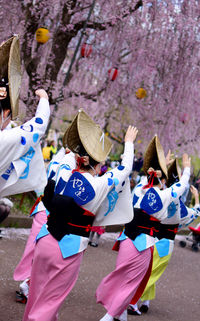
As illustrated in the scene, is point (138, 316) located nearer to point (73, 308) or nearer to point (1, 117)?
point (73, 308)

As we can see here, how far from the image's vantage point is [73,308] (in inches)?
204

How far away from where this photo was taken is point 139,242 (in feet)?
16.9

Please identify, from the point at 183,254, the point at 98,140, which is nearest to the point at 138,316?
the point at 98,140

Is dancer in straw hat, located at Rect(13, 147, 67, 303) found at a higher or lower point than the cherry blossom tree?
lower

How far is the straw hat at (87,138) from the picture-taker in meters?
3.93

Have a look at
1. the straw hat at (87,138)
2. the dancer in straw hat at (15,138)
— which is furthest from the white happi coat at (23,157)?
the straw hat at (87,138)

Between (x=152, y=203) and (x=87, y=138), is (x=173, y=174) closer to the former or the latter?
(x=152, y=203)

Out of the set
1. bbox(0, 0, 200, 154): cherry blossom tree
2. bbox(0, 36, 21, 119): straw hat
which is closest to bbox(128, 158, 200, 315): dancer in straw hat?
bbox(0, 36, 21, 119): straw hat

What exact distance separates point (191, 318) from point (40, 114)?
13.1 ft

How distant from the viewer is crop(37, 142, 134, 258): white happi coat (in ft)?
12.4

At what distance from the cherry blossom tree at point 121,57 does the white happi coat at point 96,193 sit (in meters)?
6.42

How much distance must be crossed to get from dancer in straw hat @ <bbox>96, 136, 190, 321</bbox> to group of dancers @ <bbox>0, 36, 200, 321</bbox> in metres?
0.01

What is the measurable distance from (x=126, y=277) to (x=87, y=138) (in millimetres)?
1890

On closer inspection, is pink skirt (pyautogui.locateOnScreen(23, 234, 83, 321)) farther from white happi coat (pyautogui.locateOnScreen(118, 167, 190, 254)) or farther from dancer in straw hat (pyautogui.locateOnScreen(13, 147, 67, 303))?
white happi coat (pyautogui.locateOnScreen(118, 167, 190, 254))
